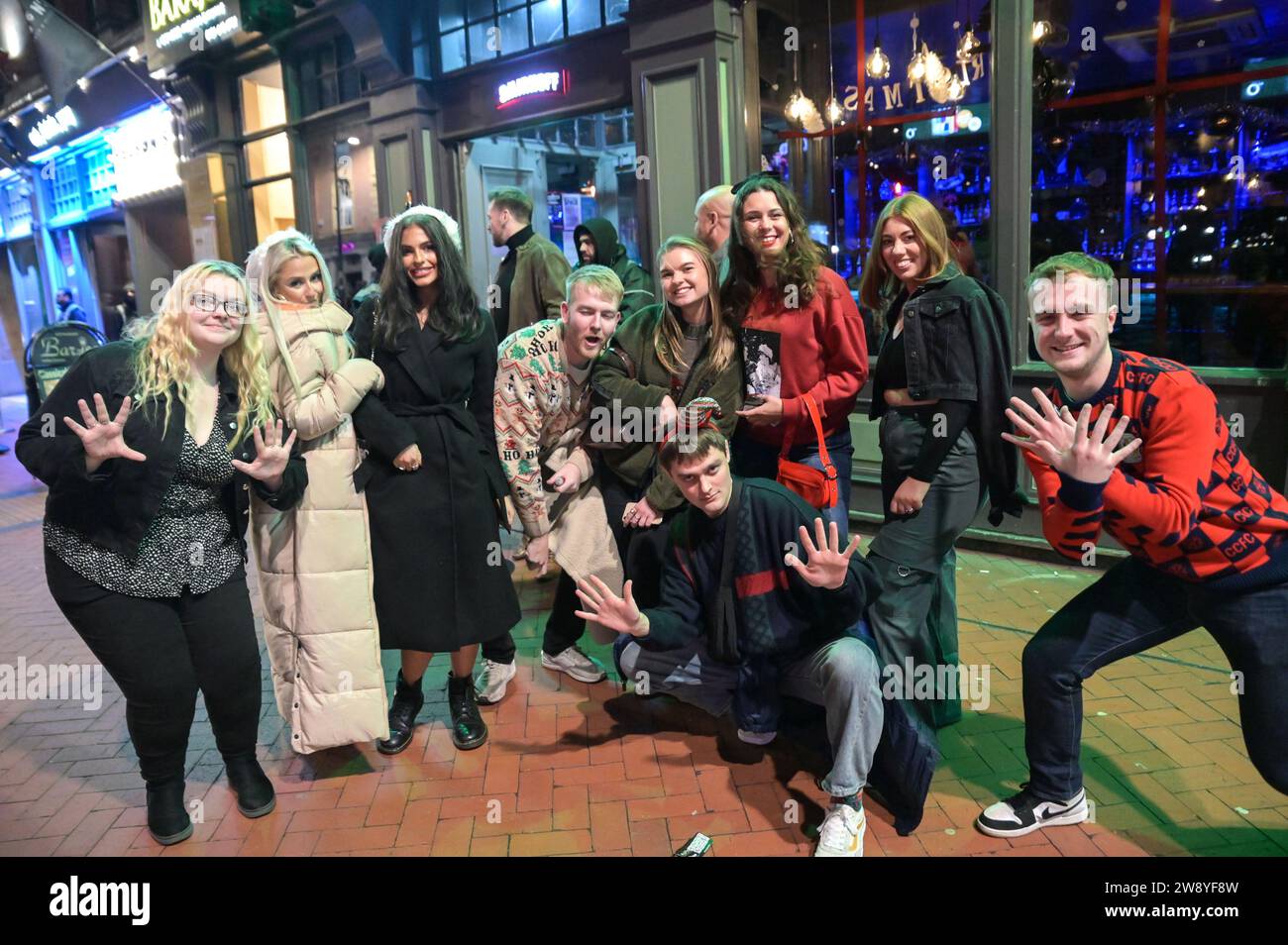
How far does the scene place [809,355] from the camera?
11.4 feet

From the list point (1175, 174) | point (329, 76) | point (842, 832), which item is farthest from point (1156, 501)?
point (329, 76)

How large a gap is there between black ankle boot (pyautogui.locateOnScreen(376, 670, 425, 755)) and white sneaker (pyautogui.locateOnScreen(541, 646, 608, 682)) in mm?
738

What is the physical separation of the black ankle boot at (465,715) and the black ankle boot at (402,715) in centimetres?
15

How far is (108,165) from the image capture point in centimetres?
1716

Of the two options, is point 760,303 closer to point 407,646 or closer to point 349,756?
point 407,646

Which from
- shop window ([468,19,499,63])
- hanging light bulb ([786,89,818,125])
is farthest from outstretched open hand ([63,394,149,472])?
shop window ([468,19,499,63])

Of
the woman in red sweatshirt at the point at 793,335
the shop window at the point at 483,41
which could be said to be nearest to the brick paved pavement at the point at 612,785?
the woman in red sweatshirt at the point at 793,335

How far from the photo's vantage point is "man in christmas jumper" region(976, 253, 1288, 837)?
2.40 metres

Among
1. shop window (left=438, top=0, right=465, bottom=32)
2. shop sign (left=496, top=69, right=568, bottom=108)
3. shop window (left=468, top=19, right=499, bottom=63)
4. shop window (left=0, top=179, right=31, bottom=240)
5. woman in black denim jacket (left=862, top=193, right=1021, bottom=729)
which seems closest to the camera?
woman in black denim jacket (left=862, top=193, right=1021, bottom=729)

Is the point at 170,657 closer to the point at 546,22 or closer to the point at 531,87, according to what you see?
the point at 531,87

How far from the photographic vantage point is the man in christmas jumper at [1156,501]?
2398mm

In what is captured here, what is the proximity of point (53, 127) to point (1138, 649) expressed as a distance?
831 inches

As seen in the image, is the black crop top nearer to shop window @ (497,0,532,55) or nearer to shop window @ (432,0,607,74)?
shop window @ (432,0,607,74)

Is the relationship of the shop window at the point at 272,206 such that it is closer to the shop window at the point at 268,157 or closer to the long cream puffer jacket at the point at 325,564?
the shop window at the point at 268,157
